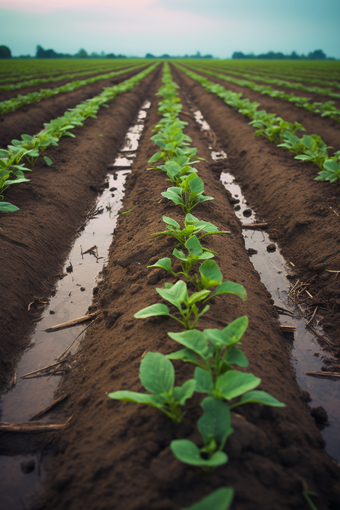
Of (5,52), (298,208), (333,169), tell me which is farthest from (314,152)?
(5,52)

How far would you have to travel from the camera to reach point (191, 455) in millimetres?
1024

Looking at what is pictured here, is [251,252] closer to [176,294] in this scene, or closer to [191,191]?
[191,191]

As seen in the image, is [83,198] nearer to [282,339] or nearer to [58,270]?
[58,270]

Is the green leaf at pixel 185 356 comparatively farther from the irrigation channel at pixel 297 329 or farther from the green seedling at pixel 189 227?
the green seedling at pixel 189 227

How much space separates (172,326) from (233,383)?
2.10ft

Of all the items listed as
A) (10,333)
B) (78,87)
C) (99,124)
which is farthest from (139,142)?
(78,87)

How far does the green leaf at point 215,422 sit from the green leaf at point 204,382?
Answer: 0.24ft

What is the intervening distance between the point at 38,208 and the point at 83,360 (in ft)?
6.99

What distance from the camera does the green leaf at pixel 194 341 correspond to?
4.56ft

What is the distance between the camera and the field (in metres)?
1.13

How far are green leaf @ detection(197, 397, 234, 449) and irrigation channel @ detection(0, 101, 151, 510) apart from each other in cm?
90

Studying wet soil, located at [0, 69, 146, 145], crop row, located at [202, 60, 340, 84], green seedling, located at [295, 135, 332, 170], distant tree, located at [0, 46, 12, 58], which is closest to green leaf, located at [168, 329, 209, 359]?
green seedling, located at [295, 135, 332, 170]

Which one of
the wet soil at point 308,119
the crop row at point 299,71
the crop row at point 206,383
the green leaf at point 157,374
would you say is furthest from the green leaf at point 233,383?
the crop row at point 299,71

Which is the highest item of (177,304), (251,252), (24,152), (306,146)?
(306,146)
